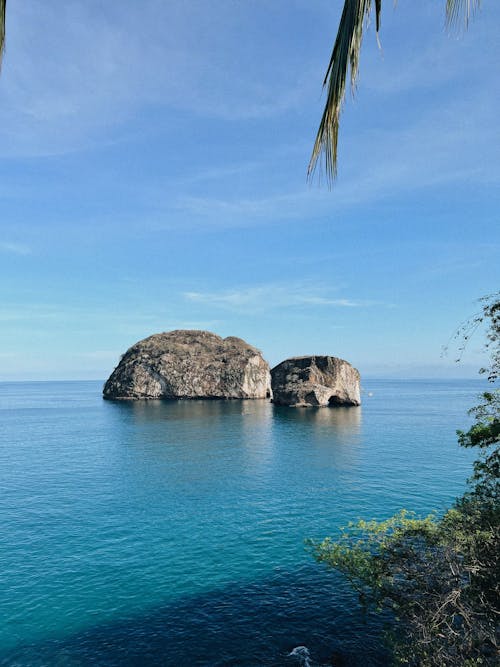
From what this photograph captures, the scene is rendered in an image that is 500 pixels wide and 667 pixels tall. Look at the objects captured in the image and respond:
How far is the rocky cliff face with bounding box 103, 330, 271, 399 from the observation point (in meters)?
159

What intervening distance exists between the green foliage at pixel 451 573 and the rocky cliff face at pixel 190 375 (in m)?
136

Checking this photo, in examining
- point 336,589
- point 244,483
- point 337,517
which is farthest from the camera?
point 244,483

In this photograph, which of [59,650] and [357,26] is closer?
[357,26]

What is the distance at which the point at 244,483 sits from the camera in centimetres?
5125

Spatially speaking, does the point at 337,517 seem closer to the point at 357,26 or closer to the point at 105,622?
the point at 105,622

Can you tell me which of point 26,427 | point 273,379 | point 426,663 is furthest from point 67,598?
point 273,379

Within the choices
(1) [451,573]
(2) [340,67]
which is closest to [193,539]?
(1) [451,573]

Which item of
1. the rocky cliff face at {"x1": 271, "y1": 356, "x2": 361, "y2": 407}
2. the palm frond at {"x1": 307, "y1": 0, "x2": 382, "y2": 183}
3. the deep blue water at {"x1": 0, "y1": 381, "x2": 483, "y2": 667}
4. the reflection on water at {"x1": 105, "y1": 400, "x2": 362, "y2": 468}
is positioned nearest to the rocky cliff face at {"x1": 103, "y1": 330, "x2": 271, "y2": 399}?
the reflection on water at {"x1": 105, "y1": 400, "x2": 362, "y2": 468}

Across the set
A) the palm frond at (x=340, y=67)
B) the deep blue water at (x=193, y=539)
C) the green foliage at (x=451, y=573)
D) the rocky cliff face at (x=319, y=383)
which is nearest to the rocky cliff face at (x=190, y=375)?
the rocky cliff face at (x=319, y=383)

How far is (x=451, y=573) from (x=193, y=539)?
23529mm

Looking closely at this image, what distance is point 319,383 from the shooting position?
132 meters

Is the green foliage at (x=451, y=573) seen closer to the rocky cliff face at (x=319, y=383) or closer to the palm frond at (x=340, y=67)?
the palm frond at (x=340, y=67)

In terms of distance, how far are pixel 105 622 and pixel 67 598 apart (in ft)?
12.2

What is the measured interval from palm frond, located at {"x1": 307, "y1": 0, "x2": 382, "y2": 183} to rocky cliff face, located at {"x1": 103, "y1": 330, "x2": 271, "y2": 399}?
153736mm
